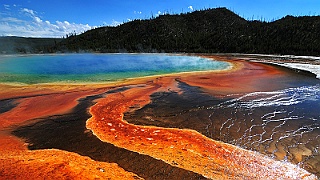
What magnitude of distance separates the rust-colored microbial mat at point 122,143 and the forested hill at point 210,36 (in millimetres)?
39570

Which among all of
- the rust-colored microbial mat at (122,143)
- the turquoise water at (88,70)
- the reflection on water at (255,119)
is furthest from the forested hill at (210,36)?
the rust-colored microbial mat at (122,143)

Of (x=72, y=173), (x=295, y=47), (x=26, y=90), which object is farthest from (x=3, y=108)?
(x=295, y=47)

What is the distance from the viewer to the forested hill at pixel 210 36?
1866 inches

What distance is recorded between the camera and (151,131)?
20.7 feet

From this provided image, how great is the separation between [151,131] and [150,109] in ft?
6.75

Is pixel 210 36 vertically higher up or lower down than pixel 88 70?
higher up

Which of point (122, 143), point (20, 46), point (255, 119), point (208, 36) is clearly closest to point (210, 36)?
point (208, 36)

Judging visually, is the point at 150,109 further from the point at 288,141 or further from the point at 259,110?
the point at 288,141

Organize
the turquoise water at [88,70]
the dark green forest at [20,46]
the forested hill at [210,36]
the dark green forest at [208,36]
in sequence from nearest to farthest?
1. the turquoise water at [88,70]
2. the forested hill at [210,36]
3. the dark green forest at [208,36]
4. the dark green forest at [20,46]

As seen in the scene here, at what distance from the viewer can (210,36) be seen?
71.8m

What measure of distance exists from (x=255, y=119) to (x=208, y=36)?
2733 inches

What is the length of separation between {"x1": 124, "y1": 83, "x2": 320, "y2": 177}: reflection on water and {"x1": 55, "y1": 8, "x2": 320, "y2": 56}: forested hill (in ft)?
117

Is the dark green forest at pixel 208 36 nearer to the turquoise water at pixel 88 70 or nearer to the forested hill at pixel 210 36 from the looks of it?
the forested hill at pixel 210 36

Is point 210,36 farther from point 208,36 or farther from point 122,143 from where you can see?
point 122,143
